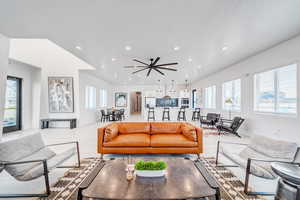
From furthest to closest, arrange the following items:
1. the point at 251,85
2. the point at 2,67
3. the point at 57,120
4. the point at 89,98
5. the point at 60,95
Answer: the point at 89,98, the point at 60,95, the point at 57,120, the point at 251,85, the point at 2,67

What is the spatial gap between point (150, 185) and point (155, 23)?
9.19ft

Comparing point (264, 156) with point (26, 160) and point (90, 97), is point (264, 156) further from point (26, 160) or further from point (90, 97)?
point (90, 97)

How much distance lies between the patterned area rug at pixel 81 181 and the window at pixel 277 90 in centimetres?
280

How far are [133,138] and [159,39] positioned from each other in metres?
2.48

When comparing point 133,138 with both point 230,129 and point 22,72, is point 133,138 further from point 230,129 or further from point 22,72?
point 22,72

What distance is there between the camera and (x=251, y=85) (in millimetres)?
5145

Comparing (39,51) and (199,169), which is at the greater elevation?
(39,51)

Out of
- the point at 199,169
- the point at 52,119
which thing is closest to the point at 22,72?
the point at 52,119

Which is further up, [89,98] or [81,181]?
[89,98]

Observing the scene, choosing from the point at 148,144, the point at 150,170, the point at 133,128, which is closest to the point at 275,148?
the point at 150,170

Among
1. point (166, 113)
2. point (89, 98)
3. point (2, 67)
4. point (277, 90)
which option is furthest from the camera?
point (166, 113)

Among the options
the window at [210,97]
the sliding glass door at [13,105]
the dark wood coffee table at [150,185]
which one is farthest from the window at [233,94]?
the sliding glass door at [13,105]

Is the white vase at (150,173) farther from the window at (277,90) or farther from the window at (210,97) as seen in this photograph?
the window at (210,97)

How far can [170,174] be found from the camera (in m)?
1.73
